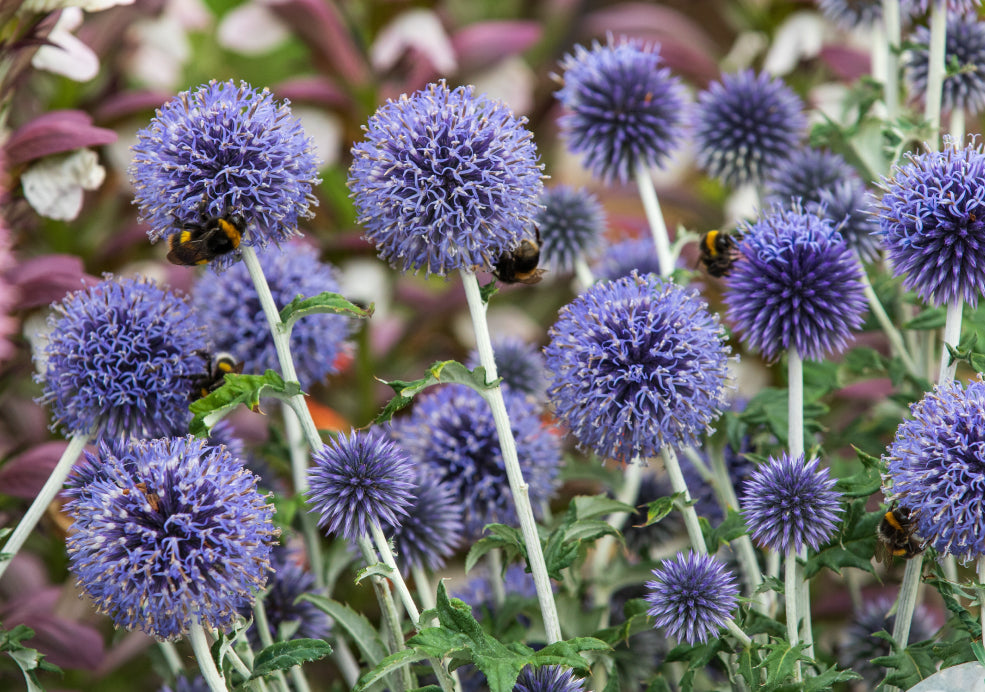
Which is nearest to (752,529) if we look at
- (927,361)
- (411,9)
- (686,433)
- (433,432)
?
(686,433)

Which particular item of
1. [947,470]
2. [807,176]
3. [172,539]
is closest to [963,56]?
[807,176]

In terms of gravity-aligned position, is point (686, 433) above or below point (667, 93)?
below

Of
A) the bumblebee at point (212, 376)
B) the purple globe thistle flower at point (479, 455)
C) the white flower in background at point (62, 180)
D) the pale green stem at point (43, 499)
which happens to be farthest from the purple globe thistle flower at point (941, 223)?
the white flower in background at point (62, 180)

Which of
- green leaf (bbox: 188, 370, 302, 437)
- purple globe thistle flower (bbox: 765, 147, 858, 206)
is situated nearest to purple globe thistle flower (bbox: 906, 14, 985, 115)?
purple globe thistle flower (bbox: 765, 147, 858, 206)

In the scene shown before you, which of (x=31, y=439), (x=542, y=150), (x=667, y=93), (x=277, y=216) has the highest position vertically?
(x=542, y=150)

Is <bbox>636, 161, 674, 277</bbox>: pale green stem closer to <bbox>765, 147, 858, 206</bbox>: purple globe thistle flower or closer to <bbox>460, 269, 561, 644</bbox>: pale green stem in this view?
<bbox>765, 147, 858, 206</bbox>: purple globe thistle flower

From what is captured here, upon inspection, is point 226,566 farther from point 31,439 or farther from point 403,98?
point 31,439
